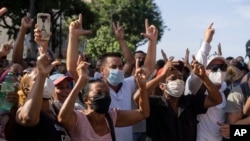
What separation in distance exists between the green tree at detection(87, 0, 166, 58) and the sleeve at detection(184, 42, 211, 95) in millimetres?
37195

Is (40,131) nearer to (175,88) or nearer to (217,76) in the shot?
(175,88)

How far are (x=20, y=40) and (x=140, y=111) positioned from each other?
2.15m

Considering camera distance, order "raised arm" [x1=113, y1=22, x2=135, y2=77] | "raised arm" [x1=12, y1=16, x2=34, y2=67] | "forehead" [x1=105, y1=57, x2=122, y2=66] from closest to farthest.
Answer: "forehead" [x1=105, y1=57, x2=122, y2=66]
"raised arm" [x1=12, y1=16, x2=34, y2=67]
"raised arm" [x1=113, y1=22, x2=135, y2=77]

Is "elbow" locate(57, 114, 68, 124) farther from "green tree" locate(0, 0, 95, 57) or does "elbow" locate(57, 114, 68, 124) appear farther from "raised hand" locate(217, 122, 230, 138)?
"green tree" locate(0, 0, 95, 57)

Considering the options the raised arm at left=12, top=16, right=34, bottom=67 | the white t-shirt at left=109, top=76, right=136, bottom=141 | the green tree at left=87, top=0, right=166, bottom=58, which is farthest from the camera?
the green tree at left=87, top=0, right=166, bottom=58

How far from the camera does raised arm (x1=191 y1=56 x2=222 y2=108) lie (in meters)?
5.67

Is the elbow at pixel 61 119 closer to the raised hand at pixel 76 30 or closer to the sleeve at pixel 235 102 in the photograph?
the raised hand at pixel 76 30

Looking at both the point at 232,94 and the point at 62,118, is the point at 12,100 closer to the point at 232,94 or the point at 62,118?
the point at 62,118

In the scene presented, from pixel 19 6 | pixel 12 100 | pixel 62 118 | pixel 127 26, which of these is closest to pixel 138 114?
pixel 62 118

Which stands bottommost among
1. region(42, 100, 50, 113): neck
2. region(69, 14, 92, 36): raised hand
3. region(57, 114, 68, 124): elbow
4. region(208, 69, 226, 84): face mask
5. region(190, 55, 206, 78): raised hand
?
region(57, 114, 68, 124): elbow

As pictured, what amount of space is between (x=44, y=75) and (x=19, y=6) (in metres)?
29.5

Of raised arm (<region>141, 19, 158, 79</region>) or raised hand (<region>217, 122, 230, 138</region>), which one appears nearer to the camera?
raised hand (<region>217, 122, 230, 138</region>)

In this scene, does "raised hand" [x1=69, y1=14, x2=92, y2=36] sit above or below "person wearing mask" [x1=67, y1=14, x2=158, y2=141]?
above

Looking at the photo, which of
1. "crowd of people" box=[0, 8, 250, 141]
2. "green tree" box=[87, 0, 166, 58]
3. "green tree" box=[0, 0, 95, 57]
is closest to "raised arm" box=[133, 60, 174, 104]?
"crowd of people" box=[0, 8, 250, 141]
